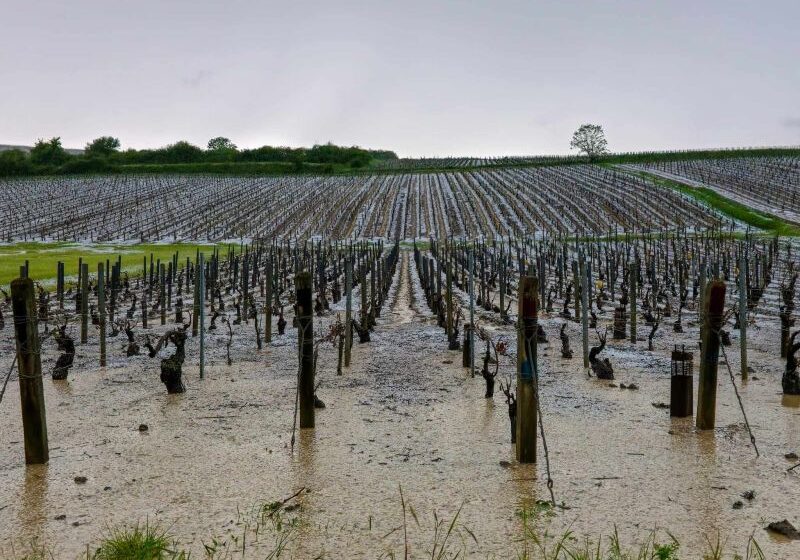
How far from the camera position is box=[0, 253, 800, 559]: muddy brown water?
4859 millimetres

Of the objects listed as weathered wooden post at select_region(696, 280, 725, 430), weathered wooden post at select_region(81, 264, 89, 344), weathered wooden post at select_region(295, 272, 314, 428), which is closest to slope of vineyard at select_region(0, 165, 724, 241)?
weathered wooden post at select_region(81, 264, 89, 344)

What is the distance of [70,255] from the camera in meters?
30.3

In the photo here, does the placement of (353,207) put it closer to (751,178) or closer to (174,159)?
(751,178)

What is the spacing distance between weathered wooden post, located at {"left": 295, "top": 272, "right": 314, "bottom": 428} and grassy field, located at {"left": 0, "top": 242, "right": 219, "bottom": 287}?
15968 mm

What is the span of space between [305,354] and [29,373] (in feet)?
8.12

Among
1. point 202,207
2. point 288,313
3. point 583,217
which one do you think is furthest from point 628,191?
point 288,313

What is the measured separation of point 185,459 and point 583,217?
3649 cm

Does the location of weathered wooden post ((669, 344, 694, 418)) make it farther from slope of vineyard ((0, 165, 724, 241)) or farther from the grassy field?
slope of vineyard ((0, 165, 724, 241))

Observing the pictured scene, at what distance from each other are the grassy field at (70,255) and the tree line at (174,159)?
3899cm

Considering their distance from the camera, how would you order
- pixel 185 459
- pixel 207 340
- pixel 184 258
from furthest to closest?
1. pixel 184 258
2. pixel 207 340
3. pixel 185 459

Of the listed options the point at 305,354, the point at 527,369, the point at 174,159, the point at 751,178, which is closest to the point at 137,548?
the point at 305,354

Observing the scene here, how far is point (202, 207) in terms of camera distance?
160ft

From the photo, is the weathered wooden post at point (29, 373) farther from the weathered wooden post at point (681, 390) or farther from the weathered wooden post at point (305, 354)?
the weathered wooden post at point (681, 390)

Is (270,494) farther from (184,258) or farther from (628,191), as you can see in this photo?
(628,191)
